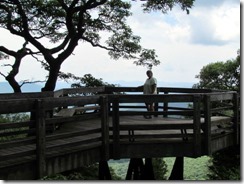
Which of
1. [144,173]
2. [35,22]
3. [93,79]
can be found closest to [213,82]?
[93,79]

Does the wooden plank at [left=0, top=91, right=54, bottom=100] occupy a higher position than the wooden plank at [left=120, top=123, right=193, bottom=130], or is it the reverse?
the wooden plank at [left=0, top=91, right=54, bottom=100]

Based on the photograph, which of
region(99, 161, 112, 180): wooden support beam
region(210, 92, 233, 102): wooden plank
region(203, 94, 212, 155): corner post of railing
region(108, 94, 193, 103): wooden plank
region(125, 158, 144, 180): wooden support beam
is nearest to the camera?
region(108, 94, 193, 103): wooden plank

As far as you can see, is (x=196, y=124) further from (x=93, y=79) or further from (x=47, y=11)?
(x=47, y=11)

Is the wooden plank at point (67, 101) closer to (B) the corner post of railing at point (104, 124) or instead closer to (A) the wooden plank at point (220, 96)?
(B) the corner post of railing at point (104, 124)

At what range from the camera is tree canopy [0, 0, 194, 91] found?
49.8 feet

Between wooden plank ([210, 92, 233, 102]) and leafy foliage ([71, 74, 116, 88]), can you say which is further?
leafy foliage ([71, 74, 116, 88])

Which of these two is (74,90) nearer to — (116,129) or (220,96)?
(116,129)

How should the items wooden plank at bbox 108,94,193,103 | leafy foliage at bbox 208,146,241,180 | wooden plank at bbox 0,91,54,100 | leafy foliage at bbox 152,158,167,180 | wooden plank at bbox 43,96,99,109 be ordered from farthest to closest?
leafy foliage at bbox 152,158,167,180, leafy foliage at bbox 208,146,241,180, wooden plank at bbox 0,91,54,100, wooden plank at bbox 108,94,193,103, wooden plank at bbox 43,96,99,109

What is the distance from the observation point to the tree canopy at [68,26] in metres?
15.2


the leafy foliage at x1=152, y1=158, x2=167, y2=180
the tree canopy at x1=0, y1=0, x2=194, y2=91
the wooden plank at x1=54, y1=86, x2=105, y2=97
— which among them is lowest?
the leafy foliage at x1=152, y1=158, x2=167, y2=180

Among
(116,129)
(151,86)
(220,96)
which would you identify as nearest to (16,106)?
(116,129)

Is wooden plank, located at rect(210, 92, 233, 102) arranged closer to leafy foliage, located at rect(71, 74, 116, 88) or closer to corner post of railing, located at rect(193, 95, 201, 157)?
corner post of railing, located at rect(193, 95, 201, 157)

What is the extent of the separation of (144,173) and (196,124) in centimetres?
458

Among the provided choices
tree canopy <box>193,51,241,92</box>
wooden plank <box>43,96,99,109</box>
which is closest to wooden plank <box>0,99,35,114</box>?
wooden plank <box>43,96,99,109</box>
